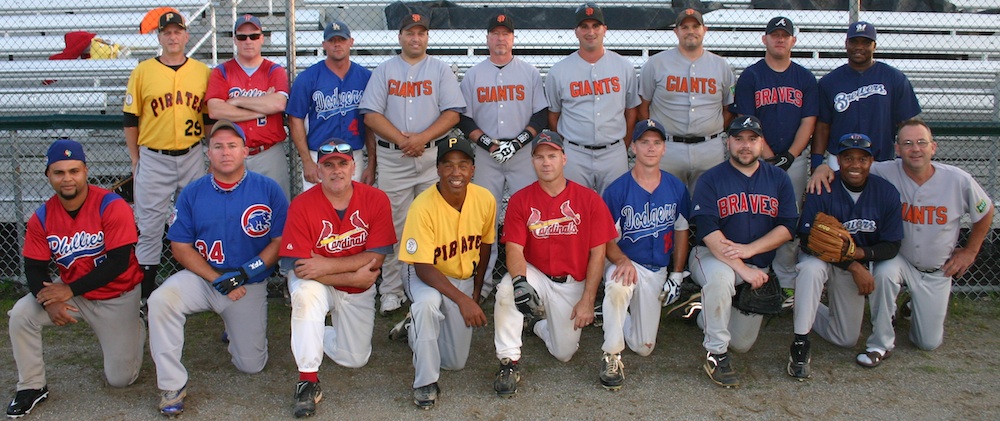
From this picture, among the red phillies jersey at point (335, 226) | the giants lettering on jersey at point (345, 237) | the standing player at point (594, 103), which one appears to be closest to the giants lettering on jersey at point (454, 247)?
the red phillies jersey at point (335, 226)

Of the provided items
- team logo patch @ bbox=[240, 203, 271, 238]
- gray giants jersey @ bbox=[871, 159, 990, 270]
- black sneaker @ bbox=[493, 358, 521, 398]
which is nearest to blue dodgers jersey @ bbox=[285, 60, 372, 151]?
team logo patch @ bbox=[240, 203, 271, 238]

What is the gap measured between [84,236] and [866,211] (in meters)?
4.28

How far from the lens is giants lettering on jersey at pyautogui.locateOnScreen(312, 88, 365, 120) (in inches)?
193

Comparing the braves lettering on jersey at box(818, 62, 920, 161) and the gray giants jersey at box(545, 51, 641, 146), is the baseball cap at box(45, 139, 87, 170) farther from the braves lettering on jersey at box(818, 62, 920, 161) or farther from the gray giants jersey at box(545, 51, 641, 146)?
the braves lettering on jersey at box(818, 62, 920, 161)

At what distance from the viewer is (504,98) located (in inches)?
195

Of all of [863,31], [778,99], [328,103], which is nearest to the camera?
[863,31]

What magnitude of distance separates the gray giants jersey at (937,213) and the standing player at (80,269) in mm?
4384

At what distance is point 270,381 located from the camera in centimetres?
399

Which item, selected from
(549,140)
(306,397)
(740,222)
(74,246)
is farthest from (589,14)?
(74,246)

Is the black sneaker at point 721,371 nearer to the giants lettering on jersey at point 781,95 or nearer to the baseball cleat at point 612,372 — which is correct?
the baseball cleat at point 612,372

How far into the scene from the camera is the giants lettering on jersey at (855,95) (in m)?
4.72

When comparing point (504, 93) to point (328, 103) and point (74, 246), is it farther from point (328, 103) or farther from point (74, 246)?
point (74, 246)

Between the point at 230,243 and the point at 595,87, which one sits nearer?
the point at 230,243

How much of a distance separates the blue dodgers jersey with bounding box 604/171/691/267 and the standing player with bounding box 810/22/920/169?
1.18 metres
